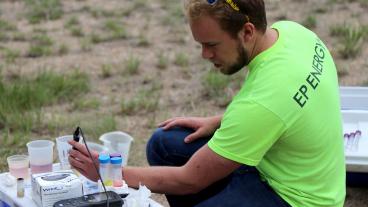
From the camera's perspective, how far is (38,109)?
4.76 m

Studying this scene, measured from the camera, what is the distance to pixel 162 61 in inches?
235

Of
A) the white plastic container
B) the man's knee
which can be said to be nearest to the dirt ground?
the white plastic container

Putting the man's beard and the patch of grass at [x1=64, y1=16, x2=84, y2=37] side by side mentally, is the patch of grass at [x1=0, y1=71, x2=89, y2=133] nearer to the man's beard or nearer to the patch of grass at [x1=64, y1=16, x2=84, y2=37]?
the patch of grass at [x1=64, y1=16, x2=84, y2=37]

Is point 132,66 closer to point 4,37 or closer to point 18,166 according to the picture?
point 4,37

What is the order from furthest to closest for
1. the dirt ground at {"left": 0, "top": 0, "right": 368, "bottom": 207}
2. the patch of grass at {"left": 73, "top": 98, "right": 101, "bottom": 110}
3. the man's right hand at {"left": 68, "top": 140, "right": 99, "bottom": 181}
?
the patch of grass at {"left": 73, "top": 98, "right": 101, "bottom": 110}
the dirt ground at {"left": 0, "top": 0, "right": 368, "bottom": 207}
the man's right hand at {"left": 68, "top": 140, "right": 99, "bottom": 181}

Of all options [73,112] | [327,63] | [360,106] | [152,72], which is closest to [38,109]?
[73,112]

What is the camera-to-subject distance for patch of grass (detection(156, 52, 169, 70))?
233 inches

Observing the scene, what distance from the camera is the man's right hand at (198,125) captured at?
2.75 m

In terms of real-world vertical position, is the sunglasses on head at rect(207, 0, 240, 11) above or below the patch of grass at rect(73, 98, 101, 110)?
above

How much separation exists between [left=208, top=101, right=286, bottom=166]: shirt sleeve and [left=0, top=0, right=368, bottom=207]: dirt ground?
1386 millimetres

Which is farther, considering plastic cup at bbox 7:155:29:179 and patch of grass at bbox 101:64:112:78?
patch of grass at bbox 101:64:112:78

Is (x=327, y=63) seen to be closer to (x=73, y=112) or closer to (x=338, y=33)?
(x=73, y=112)

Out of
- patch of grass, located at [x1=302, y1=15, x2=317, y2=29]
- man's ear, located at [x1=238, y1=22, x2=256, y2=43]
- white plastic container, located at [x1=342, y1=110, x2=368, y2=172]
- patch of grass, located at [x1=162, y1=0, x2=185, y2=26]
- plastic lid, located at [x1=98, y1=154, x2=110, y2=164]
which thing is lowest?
patch of grass, located at [x1=302, y1=15, x2=317, y2=29]

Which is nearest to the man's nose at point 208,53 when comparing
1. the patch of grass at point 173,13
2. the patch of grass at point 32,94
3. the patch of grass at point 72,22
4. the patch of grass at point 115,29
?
the patch of grass at point 32,94
